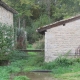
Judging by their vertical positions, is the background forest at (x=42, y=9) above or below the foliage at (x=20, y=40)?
above

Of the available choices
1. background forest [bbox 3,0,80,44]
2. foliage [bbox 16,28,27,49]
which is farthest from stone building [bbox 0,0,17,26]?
background forest [bbox 3,0,80,44]

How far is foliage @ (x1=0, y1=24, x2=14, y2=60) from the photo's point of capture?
71.2ft

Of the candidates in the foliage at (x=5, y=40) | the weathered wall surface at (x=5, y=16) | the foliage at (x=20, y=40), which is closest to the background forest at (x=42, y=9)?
the foliage at (x=20, y=40)

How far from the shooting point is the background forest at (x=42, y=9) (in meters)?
45.9

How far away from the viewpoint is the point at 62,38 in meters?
21.5

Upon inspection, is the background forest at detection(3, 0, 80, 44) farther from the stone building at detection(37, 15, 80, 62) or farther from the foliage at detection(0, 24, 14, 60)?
the stone building at detection(37, 15, 80, 62)

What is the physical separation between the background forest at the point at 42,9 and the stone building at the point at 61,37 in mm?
23145

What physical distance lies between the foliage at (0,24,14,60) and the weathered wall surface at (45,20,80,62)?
10.5 feet

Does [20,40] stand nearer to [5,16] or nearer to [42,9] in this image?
[5,16]

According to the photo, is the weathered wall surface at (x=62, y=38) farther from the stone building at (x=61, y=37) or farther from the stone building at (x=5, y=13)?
the stone building at (x=5, y=13)

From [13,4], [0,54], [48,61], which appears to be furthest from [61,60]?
[13,4]

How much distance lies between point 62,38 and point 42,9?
2912 centimetres

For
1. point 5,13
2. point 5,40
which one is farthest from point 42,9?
point 5,40

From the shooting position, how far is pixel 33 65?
22062 mm
